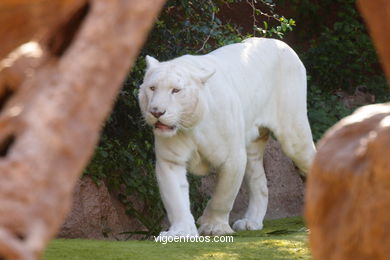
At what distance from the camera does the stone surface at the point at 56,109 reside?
1952mm

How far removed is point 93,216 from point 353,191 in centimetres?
553

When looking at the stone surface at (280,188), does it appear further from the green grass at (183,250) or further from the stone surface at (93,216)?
the green grass at (183,250)

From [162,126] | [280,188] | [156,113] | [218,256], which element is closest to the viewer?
[218,256]

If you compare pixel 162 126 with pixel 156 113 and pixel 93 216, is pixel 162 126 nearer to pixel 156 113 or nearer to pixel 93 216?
pixel 156 113

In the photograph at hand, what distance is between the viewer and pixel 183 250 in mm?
5957

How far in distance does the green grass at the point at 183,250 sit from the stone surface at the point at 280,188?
317cm

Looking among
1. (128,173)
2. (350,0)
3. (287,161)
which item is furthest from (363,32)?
(128,173)

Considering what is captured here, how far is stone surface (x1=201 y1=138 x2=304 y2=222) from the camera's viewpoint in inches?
390

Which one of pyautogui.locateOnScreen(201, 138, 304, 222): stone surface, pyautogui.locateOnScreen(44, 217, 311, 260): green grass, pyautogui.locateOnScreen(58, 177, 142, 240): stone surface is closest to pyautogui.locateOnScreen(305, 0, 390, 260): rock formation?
pyautogui.locateOnScreen(44, 217, 311, 260): green grass

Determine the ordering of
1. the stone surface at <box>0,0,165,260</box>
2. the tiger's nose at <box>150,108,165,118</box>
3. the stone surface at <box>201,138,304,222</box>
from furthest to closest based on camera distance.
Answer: the stone surface at <box>201,138,304,222</box>
the tiger's nose at <box>150,108,165,118</box>
the stone surface at <box>0,0,165,260</box>

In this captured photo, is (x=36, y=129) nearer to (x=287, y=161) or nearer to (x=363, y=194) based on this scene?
(x=363, y=194)

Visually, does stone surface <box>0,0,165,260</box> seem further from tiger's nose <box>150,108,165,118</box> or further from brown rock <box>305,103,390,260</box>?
tiger's nose <box>150,108,165,118</box>

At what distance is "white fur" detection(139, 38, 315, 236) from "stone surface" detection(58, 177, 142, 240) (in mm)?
915

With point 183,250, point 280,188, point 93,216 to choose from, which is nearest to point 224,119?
point 93,216
